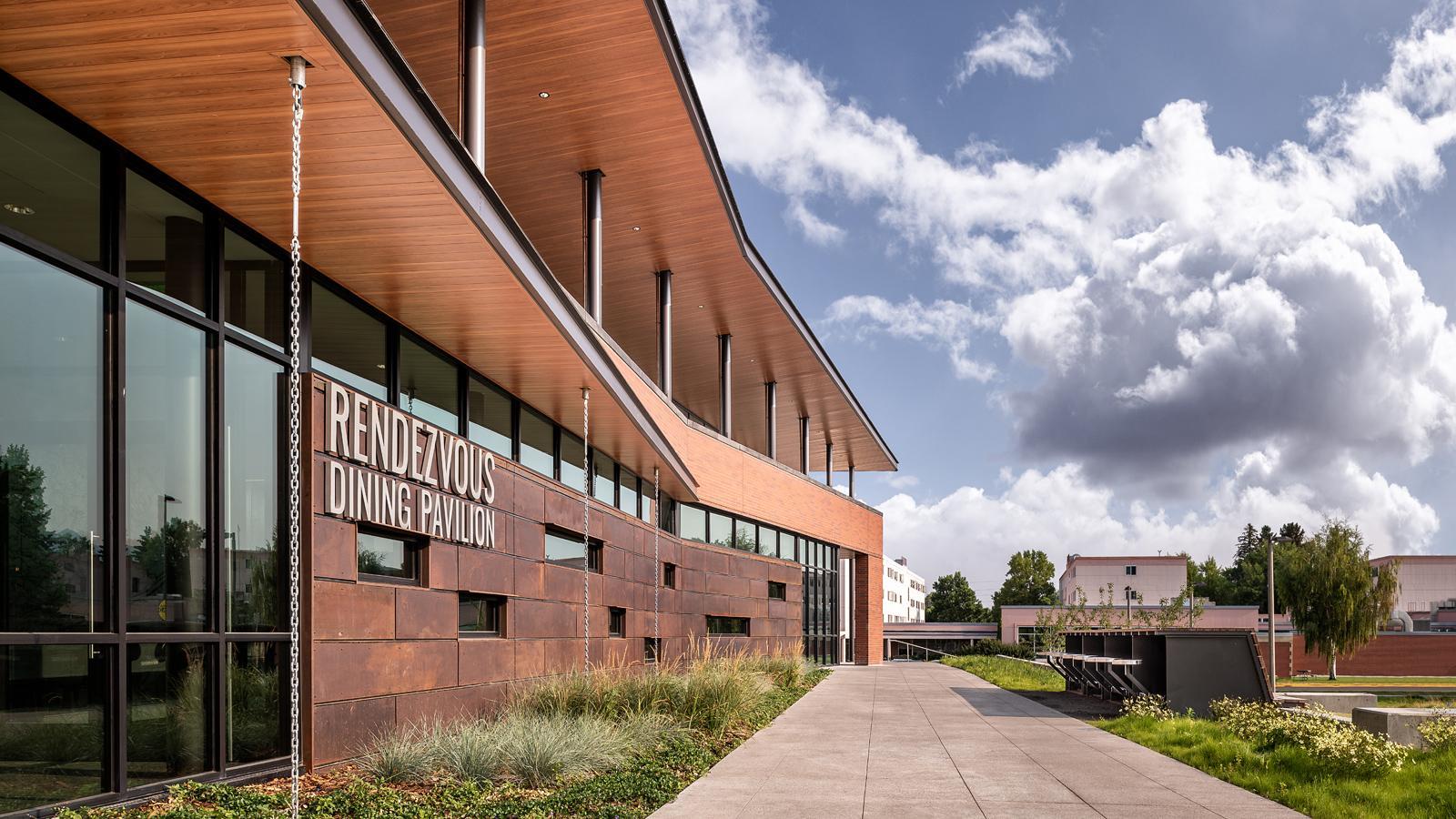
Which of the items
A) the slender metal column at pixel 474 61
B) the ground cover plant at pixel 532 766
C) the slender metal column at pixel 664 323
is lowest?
the ground cover plant at pixel 532 766

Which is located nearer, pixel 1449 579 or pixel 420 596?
pixel 420 596

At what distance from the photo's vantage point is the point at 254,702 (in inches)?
391

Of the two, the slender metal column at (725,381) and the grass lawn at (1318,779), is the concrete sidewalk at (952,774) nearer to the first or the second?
the grass lawn at (1318,779)

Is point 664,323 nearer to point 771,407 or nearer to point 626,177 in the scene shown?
point 626,177

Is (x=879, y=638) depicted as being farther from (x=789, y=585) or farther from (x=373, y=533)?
(x=373, y=533)

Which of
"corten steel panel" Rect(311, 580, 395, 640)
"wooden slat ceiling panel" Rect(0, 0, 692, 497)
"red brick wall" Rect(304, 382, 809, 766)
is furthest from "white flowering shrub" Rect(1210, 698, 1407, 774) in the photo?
"corten steel panel" Rect(311, 580, 395, 640)

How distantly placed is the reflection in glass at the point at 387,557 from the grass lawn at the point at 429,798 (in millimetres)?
2083

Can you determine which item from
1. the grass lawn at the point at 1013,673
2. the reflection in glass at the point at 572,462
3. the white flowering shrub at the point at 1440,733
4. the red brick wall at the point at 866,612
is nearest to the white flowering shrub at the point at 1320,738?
the white flowering shrub at the point at 1440,733

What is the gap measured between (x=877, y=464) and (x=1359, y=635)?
23.6 m

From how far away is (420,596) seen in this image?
12.7 meters

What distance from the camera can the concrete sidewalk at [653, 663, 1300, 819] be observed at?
30.8 ft

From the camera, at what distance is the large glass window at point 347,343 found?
38.3 ft

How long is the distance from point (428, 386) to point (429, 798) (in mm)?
6270

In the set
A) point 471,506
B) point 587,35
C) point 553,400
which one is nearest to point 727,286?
point 553,400
